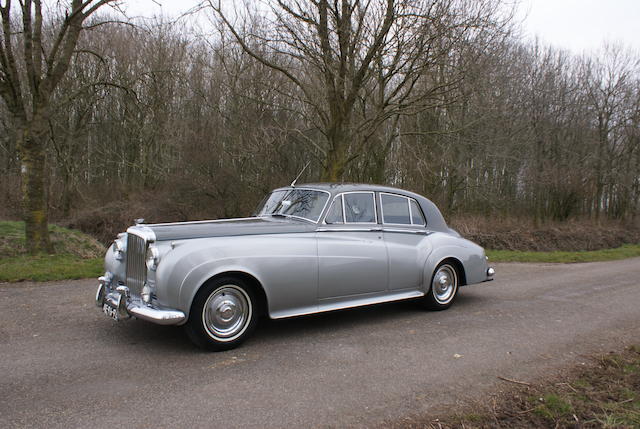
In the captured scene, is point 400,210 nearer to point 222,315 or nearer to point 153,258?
point 222,315

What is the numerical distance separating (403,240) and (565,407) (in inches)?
127

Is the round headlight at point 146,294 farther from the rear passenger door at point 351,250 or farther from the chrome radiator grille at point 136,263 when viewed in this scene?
the rear passenger door at point 351,250

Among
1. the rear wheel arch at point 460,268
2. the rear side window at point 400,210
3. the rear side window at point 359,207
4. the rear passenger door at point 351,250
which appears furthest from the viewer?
the rear wheel arch at point 460,268

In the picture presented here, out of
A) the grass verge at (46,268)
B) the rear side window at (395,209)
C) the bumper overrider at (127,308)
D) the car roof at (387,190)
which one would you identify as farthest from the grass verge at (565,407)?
the grass verge at (46,268)

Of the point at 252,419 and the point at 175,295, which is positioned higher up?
the point at 175,295

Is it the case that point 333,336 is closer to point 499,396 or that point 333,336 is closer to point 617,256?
point 499,396

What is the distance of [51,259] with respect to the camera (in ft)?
33.9

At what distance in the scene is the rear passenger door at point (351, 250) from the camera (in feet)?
18.1

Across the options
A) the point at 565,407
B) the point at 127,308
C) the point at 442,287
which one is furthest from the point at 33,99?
the point at 565,407

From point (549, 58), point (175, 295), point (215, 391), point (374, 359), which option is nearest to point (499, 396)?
point (374, 359)

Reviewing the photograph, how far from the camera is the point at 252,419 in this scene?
10.9 feet

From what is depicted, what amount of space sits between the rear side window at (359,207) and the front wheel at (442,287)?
4.36ft

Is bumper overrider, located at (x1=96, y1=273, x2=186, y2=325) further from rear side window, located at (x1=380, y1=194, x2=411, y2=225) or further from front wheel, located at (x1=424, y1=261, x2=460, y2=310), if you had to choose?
front wheel, located at (x1=424, y1=261, x2=460, y2=310)

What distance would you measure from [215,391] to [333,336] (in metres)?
1.88
